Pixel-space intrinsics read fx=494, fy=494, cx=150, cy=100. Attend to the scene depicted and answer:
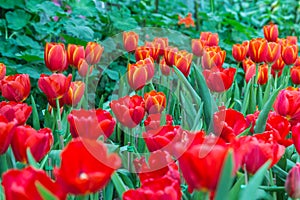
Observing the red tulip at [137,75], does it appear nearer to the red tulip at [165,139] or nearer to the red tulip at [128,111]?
the red tulip at [128,111]

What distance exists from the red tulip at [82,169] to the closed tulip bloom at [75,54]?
0.92 meters

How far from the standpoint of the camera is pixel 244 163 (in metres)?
0.72

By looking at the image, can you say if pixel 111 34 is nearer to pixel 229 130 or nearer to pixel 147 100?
pixel 147 100

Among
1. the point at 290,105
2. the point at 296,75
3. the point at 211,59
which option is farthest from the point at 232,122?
the point at 296,75

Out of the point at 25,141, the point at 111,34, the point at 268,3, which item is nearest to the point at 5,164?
the point at 25,141

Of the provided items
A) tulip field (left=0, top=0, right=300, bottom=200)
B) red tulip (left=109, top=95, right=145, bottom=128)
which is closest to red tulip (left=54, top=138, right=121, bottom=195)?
tulip field (left=0, top=0, right=300, bottom=200)

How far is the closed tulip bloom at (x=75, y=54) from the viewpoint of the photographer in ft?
4.99

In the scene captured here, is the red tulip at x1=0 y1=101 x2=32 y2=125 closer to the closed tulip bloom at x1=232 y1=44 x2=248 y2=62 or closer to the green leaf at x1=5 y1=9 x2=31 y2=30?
the closed tulip bloom at x1=232 y1=44 x2=248 y2=62

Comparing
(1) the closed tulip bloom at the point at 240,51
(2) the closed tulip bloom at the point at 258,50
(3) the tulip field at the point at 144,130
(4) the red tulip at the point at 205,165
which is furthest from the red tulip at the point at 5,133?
(1) the closed tulip bloom at the point at 240,51

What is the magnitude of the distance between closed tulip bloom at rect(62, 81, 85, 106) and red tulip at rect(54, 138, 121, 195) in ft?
1.96

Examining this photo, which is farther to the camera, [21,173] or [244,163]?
[244,163]

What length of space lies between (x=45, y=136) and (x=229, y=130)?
0.34 meters

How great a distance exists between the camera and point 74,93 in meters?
1.23

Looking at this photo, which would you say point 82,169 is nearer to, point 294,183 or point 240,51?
point 294,183
